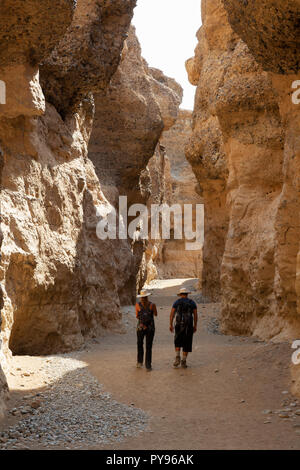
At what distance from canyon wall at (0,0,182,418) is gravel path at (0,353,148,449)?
4.70 feet

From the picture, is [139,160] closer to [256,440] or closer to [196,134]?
[196,134]

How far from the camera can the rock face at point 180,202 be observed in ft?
106

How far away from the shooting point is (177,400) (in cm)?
622

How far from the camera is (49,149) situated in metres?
10.3

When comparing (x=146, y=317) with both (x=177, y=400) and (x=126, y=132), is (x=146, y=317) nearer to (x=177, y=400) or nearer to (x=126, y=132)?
(x=177, y=400)

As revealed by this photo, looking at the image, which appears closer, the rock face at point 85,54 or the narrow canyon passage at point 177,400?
the narrow canyon passage at point 177,400

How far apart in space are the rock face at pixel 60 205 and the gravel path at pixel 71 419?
5.27 ft

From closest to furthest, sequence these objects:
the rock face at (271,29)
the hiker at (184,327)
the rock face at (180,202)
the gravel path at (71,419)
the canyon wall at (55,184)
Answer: the gravel path at (71,419) < the rock face at (271,29) < the canyon wall at (55,184) < the hiker at (184,327) < the rock face at (180,202)

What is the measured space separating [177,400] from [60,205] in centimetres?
536

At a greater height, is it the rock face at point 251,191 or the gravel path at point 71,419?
the rock face at point 251,191

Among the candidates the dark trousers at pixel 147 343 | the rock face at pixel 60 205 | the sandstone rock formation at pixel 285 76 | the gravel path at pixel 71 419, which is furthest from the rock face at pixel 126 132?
the gravel path at pixel 71 419

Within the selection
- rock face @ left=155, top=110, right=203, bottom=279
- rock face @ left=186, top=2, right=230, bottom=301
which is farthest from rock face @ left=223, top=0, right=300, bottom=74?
rock face @ left=155, top=110, right=203, bottom=279

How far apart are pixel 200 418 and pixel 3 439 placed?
2.18 m

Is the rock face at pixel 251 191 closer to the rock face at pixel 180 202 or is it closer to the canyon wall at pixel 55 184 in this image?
the canyon wall at pixel 55 184
